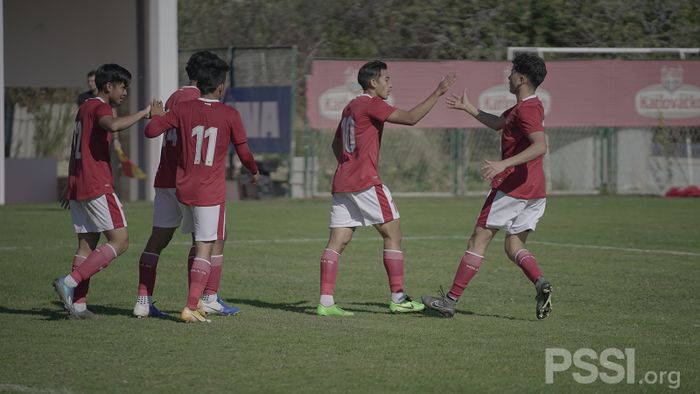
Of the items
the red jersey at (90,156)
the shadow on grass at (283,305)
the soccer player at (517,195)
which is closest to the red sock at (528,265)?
the soccer player at (517,195)

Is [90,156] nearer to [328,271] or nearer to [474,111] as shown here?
[328,271]

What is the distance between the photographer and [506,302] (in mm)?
10062

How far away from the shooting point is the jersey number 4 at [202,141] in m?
8.65

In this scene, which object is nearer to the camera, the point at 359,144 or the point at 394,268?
the point at 359,144

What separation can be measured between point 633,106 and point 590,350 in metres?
18.5

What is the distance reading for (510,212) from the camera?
909 cm

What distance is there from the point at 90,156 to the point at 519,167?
11.0 feet

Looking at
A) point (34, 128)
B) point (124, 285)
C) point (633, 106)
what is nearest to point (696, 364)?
point (124, 285)

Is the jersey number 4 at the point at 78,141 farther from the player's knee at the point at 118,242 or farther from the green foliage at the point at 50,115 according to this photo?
the green foliage at the point at 50,115

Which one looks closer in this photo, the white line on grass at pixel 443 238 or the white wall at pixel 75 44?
the white line on grass at pixel 443 238

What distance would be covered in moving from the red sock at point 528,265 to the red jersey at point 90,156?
327 centimetres

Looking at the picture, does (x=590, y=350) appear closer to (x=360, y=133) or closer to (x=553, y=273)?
(x=360, y=133)

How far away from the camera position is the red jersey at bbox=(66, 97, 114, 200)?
8.88m

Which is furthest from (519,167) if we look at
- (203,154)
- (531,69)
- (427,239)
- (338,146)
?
(427,239)
